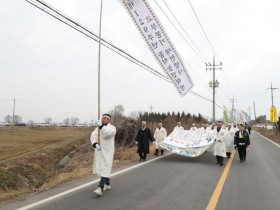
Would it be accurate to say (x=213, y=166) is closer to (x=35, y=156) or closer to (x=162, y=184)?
(x=162, y=184)

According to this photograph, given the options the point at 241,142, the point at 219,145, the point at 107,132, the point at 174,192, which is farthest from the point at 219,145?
the point at 107,132

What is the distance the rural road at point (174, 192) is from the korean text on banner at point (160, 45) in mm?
4677

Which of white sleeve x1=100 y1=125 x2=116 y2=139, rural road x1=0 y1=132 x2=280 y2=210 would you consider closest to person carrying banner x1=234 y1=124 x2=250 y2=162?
rural road x1=0 y1=132 x2=280 y2=210

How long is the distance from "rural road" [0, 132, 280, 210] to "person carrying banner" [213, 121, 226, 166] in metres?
1.70

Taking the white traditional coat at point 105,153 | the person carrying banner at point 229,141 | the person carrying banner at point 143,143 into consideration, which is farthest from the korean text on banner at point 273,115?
the white traditional coat at point 105,153

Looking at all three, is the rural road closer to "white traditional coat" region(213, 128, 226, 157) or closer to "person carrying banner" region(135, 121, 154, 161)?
"white traditional coat" region(213, 128, 226, 157)

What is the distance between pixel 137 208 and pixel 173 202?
896 mm

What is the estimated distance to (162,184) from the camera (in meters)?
8.90

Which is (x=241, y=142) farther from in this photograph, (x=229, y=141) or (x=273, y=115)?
(x=273, y=115)

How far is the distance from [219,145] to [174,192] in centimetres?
638

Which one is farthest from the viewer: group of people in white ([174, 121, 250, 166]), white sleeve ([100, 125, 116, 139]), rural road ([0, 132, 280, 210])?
group of people in white ([174, 121, 250, 166])

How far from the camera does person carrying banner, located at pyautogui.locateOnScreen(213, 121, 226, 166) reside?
13.5 metres

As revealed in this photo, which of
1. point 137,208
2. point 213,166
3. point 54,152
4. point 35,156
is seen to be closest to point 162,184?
point 137,208

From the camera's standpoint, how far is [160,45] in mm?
13453
